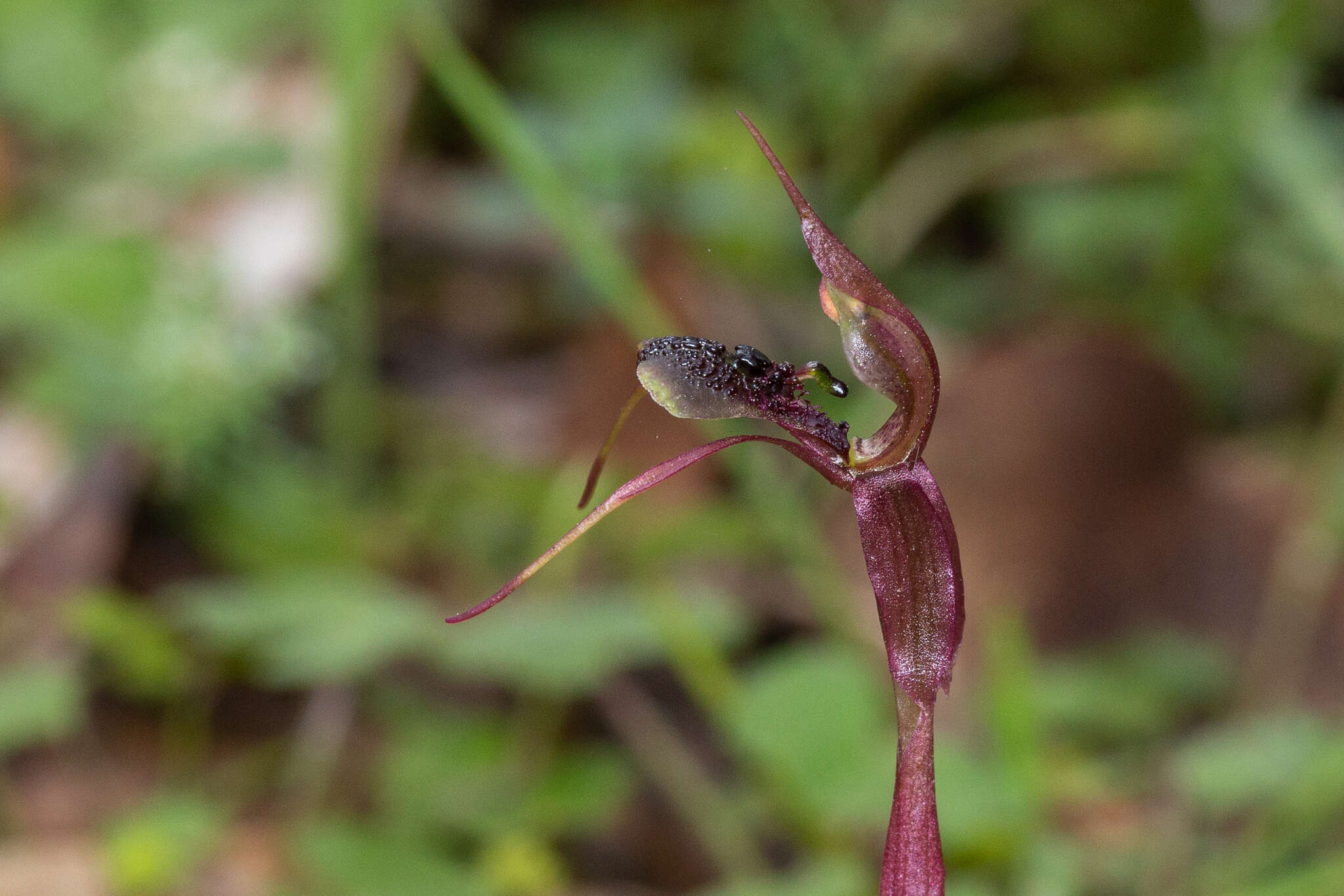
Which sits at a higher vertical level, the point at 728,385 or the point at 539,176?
the point at 539,176

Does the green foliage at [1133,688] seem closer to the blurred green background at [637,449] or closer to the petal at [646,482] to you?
the blurred green background at [637,449]

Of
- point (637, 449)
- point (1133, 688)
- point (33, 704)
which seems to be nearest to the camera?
point (33, 704)

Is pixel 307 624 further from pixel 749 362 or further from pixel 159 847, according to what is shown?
pixel 749 362

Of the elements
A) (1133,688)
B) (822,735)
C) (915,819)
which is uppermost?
(1133,688)

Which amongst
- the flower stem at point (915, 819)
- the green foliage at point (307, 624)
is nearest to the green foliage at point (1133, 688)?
the green foliage at point (307, 624)

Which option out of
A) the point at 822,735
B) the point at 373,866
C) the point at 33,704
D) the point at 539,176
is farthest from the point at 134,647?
the point at 822,735

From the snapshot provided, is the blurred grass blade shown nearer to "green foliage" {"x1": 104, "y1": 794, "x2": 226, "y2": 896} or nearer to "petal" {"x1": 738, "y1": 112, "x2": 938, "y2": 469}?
"green foliage" {"x1": 104, "y1": 794, "x2": 226, "y2": 896}

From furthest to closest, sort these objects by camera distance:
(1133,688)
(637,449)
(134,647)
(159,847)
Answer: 1. (637,449)
2. (1133,688)
3. (134,647)
4. (159,847)

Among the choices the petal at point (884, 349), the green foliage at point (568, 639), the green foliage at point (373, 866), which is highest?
the green foliage at point (568, 639)
